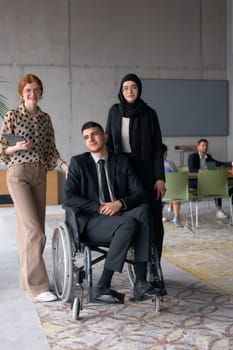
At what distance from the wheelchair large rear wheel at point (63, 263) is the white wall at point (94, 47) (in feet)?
21.6

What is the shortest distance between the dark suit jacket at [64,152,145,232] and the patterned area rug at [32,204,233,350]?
655mm

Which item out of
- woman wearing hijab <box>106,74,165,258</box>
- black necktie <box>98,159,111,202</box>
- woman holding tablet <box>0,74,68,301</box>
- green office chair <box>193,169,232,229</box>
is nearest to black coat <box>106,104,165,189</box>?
woman wearing hijab <box>106,74,165,258</box>

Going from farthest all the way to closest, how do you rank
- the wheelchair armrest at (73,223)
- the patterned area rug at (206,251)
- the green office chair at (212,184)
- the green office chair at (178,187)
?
the green office chair at (212,184), the green office chair at (178,187), the patterned area rug at (206,251), the wheelchair armrest at (73,223)

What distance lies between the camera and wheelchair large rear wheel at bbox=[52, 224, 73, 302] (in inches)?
131

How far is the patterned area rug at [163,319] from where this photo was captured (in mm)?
2902

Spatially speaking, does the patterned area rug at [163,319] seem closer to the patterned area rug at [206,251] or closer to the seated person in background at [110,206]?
the patterned area rug at [206,251]

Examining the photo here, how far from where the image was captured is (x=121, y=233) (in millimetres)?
Result: 3357

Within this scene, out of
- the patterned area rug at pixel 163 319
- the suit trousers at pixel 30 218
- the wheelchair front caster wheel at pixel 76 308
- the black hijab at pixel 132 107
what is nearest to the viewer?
the patterned area rug at pixel 163 319

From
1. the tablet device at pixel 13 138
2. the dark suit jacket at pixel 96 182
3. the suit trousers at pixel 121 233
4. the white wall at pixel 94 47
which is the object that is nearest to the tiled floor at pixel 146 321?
the suit trousers at pixel 121 233

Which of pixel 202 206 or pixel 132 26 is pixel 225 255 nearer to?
pixel 202 206

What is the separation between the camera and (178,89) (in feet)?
34.8

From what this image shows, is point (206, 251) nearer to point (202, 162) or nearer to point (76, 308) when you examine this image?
point (76, 308)

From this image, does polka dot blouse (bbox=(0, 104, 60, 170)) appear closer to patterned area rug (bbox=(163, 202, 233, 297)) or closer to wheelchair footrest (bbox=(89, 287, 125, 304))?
wheelchair footrest (bbox=(89, 287, 125, 304))

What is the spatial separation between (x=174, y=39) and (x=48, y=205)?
13.1 feet
